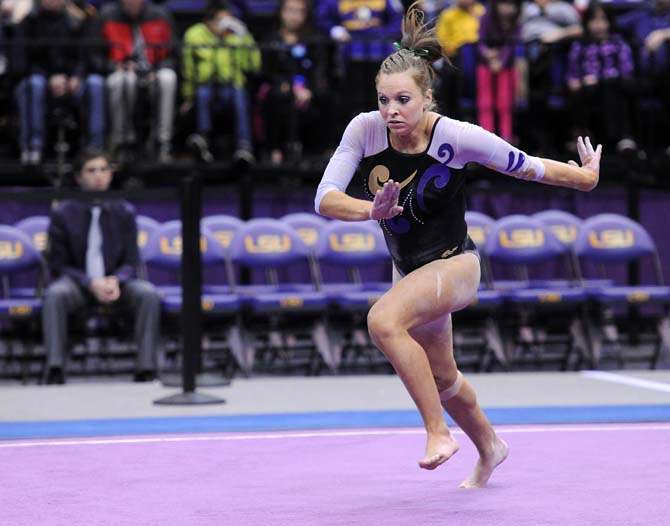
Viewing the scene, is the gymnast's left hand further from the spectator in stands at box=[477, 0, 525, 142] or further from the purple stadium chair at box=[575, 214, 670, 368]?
the spectator in stands at box=[477, 0, 525, 142]

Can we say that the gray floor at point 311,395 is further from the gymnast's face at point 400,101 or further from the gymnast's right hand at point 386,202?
the gymnast's right hand at point 386,202

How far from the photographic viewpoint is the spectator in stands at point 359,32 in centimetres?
1374

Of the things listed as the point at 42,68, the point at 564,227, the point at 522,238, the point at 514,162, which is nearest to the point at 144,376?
the point at 522,238

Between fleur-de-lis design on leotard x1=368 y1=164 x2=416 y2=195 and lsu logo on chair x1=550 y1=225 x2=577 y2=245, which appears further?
lsu logo on chair x1=550 y1=225 x2=577 y2=245

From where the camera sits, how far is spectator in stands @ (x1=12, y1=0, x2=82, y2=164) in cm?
1259

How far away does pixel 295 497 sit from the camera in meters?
5.44

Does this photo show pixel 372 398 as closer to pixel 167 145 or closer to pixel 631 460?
pixel 631 460

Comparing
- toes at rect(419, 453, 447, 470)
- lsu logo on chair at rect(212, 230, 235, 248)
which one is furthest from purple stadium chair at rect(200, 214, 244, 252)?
toes at rect(419, 453, 447, 470)

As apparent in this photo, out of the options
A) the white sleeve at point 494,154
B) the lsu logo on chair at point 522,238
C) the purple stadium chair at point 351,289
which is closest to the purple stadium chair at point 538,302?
the lsu logo on chair at point 522,238

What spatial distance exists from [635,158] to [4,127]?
246 inches

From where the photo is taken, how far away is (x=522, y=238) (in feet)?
37.9

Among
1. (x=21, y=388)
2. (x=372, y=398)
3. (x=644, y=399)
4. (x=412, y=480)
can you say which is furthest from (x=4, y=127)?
(x=412, y=480)

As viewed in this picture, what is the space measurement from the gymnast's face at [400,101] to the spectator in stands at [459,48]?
319 inches

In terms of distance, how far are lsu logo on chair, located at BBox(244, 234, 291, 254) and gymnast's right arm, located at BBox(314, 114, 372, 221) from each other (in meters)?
5.59
